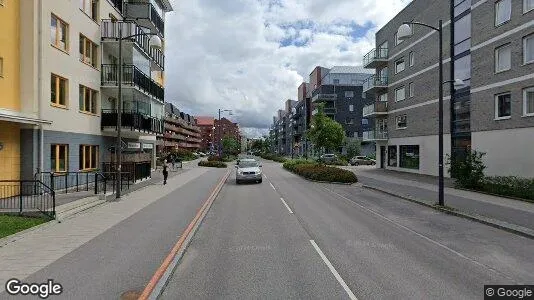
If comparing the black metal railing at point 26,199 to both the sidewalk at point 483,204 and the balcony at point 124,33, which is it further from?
the sidewalk at point 483,204

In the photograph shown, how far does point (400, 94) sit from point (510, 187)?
71.9 feet

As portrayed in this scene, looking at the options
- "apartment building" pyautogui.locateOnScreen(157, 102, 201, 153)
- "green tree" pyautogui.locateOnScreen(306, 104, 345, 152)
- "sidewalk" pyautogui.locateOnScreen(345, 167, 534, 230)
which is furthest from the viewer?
"apartment building" pyautogui.locateOnScreen(157, 102, 201, 153)

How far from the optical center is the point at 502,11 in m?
23.0

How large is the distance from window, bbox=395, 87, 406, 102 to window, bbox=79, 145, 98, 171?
29086 mm

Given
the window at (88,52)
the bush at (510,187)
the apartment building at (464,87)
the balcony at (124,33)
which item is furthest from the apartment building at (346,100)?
the window at (88,52)

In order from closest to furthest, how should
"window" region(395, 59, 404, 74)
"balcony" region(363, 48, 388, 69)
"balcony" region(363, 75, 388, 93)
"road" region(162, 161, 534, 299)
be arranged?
"road" region(162, 161, 534, 299)
"window" region(395, 59, 404, 74)
"balcony" region(363, 75, 388, 93)
"balcony" region(363, 48, 388, 69)

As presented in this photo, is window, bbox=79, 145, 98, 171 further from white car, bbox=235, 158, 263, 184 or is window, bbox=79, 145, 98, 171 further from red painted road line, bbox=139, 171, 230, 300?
red painted road line, bbox=139, 171, 230, 300

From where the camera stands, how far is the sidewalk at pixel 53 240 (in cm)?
732

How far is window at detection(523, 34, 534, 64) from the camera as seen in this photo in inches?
810

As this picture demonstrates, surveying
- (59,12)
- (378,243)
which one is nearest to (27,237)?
(378,243)

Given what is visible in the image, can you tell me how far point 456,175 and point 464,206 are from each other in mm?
7507

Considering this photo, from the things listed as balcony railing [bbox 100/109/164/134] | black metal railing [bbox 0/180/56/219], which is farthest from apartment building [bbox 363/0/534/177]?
black metal railing [bbox 0/180/56/219]

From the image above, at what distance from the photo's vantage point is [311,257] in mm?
7973

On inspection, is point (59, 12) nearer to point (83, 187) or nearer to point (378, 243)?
point (83, 187)
